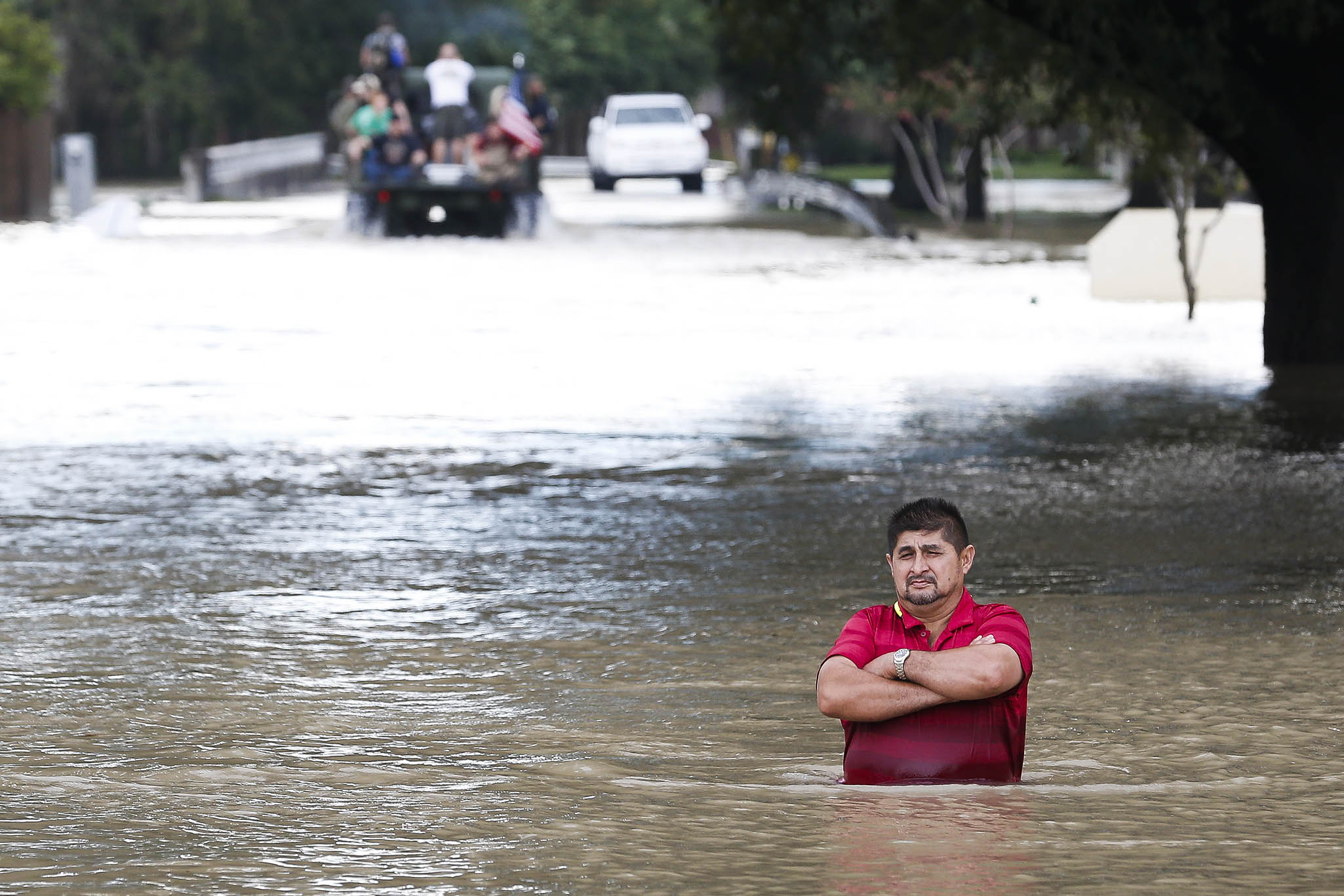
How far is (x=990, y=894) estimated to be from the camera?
5.20 m

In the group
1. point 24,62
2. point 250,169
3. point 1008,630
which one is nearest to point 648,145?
point 250,169

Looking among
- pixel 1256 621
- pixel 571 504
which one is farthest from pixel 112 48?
pixel 1256 621

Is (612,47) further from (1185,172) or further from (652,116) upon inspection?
(1185,172)

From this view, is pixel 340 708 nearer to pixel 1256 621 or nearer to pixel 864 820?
pixel 864 820

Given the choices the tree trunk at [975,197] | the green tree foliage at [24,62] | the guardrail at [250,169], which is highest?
the green tree foliage at [24,62]

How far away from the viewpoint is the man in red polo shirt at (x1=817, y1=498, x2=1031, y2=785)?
18.1 feet

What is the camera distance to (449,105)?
35625 millimetres

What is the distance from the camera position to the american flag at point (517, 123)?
1399 inches

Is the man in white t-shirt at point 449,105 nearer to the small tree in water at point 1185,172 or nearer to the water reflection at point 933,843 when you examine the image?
the small tree in water at point 1185,172

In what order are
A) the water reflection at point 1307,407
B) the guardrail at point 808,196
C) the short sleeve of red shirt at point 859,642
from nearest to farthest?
the short sleeve of red shirt at point 859,642 → the water reflection at point 1307,407 → the guardrail at point 808,196

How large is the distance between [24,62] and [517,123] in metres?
8.02

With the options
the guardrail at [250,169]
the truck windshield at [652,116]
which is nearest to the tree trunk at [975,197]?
the truck windshield at [652,116]

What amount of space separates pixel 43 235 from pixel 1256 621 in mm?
27348

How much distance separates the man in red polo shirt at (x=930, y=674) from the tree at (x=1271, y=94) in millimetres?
10980
